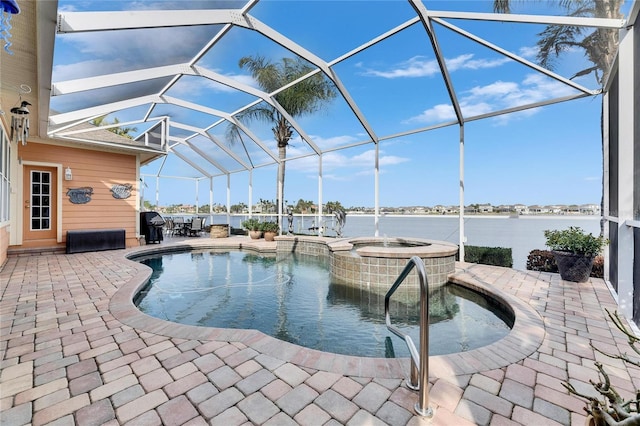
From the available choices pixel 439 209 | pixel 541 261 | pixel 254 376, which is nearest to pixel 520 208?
pixel 541 261

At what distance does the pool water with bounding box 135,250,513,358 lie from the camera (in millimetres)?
3322

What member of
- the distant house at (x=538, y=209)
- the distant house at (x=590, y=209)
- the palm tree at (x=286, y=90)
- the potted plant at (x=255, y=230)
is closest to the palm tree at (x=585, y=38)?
the distant house at (x=590, y=209)

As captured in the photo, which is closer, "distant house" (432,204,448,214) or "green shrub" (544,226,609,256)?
"green shrub" (544,226,609,256)

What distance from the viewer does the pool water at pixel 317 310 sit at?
10.9ft

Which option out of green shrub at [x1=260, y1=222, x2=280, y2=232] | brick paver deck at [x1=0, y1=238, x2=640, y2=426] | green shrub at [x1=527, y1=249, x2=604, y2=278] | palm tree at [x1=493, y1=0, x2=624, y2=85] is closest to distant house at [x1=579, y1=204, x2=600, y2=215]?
green shrub at [x1=527, y1=249, x2=604, y2=278]

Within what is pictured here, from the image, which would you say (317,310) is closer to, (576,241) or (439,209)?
(576,241)

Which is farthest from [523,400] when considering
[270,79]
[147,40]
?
[270,79]

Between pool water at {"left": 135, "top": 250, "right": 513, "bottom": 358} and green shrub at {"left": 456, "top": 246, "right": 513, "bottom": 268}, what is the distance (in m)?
1.91

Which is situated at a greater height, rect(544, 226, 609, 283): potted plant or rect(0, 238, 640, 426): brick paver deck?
rect(544, 226, 609, 283): potted plant

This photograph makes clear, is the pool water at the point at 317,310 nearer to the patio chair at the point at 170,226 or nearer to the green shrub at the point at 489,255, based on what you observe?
the green shrub at the point at 489,255

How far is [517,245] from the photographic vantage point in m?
6.77

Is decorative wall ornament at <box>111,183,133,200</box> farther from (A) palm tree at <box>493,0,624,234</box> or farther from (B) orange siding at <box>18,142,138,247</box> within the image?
(A) palm tree at <box>493,0,624,234</box>

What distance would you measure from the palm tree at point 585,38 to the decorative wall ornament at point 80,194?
11.2 metres

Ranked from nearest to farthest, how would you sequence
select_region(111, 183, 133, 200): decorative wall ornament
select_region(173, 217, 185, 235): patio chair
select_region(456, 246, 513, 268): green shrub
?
select_region(456, 246, 513, 268): green shrub < select_region(111, 183, 133, 200): decorative wall ornament < select_region(173, 217, 185, 235): patio chair
